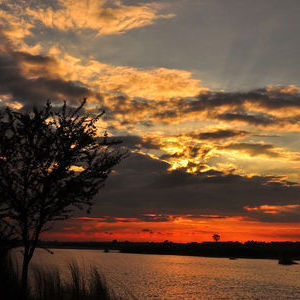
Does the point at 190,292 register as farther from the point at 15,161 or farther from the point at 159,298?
the point at 15,161

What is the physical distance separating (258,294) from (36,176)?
4666 cm

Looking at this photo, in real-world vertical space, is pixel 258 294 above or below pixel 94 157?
below

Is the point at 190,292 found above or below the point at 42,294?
below

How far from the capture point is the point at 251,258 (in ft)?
565

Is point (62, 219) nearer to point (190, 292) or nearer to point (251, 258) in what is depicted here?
point (190, 292)

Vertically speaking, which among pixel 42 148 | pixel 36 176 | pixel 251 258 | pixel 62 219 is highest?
pixel 42 148

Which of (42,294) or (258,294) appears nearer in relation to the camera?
(42,294)

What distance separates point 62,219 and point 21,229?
1865 millimetres

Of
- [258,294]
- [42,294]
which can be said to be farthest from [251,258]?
[42,294]

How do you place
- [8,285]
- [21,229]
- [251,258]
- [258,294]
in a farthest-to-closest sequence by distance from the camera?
[251,258]
[258,294]
[8,285]
[21,229]

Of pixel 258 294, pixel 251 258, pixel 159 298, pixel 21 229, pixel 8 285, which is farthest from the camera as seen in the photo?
pixel 251 258

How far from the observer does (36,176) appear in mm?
17812

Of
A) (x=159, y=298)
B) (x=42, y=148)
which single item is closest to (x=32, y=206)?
(x=42, y=148)

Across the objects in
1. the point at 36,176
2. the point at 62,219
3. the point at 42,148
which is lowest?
the point at 62,219
